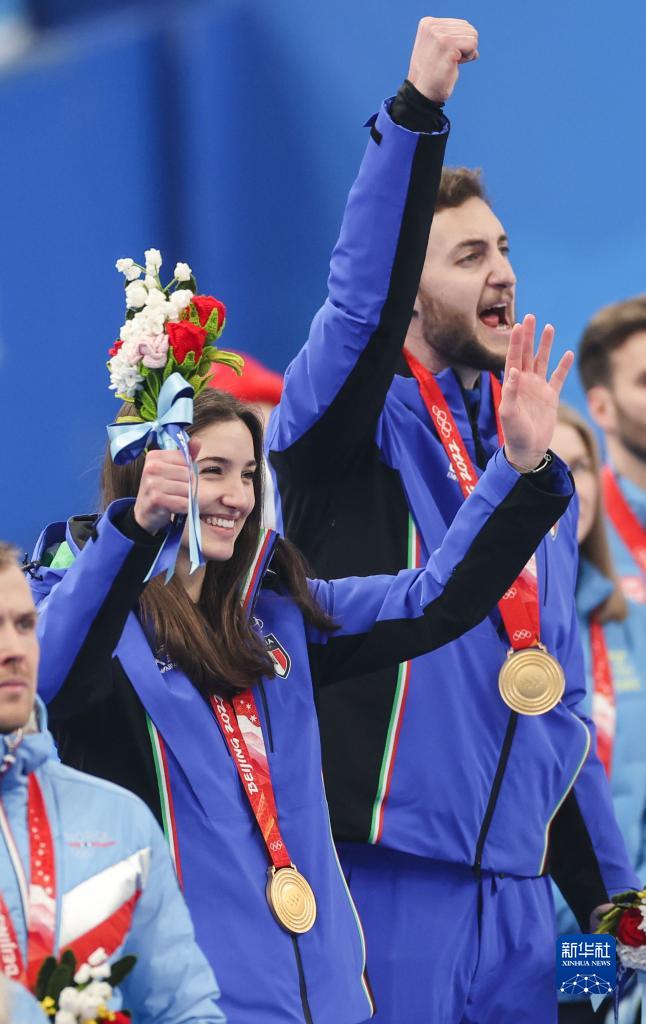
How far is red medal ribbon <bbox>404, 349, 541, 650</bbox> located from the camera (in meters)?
3.56

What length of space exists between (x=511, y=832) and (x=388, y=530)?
603 millimetres

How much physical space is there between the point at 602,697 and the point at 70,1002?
10.2 ft

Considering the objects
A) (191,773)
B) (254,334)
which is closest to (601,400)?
(254,334)

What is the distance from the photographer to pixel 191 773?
9.30 feet

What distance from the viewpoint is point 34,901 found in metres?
2.30

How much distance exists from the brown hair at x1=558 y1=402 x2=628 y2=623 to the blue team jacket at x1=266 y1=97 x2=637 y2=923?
1.50 metres

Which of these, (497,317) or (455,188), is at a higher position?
(455,188)

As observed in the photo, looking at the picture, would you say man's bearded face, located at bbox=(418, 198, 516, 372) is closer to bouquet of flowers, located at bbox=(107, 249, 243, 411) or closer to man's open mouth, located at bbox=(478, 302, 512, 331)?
man's open mouth, located at bbox=(478, 302, 512, 331)

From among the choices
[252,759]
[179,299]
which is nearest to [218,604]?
[252,759]

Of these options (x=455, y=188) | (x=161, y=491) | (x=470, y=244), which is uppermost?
(x=455, y=188)

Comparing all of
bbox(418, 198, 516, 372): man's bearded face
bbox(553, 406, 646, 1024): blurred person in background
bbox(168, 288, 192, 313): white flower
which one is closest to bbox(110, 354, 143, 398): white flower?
bbox(168, 288, 192, 313): white flower

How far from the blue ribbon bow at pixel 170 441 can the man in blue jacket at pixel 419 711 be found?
2.06 ft

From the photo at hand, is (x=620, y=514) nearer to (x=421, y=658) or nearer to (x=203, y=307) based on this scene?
(x=421, y=658)

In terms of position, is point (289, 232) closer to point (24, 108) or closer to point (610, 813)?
point (24, 108)
